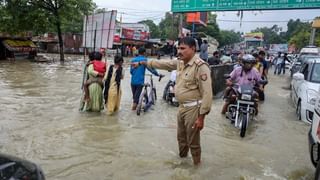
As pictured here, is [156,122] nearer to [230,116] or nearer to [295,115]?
[230,116]

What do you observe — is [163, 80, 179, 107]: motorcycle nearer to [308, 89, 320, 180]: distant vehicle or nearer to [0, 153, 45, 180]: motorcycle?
[308, 89, 320, 180]: distant vehicle

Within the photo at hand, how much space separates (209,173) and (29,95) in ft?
27.7

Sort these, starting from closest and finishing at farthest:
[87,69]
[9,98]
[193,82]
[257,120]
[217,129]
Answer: [193,82], [217,129], [87,69], [257,120], [9,98]

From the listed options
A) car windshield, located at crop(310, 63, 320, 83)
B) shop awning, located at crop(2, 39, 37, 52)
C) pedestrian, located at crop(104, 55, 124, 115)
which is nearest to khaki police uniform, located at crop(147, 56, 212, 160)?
pedestrian, located at crop(104, 55, 124, 115)

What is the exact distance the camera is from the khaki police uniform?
15.7ft

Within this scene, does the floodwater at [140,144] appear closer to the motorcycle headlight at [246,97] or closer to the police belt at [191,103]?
the motorcycle headlight at [246,97]

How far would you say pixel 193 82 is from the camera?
494 cm

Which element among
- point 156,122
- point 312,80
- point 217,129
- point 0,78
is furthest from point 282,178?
point 0,78

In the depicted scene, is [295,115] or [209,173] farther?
[295,115]

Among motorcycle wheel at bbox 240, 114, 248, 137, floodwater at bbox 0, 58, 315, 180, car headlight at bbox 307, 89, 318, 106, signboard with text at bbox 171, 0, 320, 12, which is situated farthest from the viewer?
signboard with text at bbox 171, 0, 320, 12

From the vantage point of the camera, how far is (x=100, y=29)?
11.1 metres

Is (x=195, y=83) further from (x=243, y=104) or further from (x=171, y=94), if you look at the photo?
(x=171, y=94)

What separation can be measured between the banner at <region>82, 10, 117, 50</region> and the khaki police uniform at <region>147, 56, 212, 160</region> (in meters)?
5.83

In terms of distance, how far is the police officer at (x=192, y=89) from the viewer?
15.7 feet
